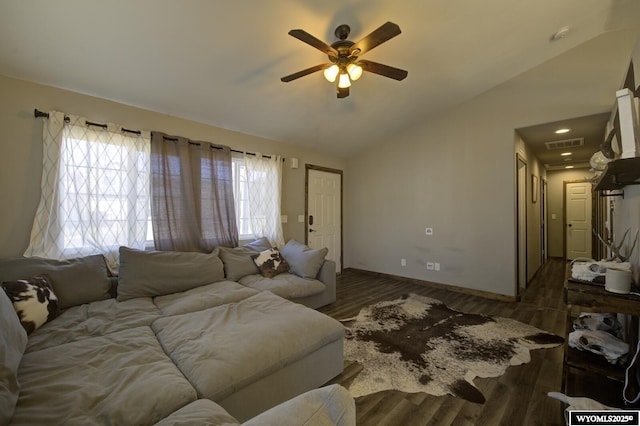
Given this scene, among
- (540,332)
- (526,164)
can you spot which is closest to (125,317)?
(540,332)

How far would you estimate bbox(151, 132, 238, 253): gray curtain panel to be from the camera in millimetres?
2932

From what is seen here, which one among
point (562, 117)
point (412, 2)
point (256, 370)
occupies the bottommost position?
point (256, 370)

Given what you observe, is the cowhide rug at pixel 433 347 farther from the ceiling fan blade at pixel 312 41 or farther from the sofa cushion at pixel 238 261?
the ceiling fan blade at pixel 312 41

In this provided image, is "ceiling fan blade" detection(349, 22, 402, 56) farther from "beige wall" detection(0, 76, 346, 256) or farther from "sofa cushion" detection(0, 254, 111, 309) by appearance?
"sofa cushion" detection(0, 254, 111, 309)

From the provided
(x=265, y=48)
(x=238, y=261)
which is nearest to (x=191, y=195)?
(x=238, y=261)

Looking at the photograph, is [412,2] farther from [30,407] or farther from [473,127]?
[30,407]

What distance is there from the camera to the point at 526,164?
4.21m

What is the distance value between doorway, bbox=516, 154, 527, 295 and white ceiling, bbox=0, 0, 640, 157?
0.88m

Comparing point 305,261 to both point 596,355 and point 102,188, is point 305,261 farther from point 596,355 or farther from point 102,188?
point 596,355

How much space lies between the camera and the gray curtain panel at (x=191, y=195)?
2932mm

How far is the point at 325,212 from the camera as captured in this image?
497 centimetres

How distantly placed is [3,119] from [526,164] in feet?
21.3

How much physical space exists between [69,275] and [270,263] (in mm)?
1865

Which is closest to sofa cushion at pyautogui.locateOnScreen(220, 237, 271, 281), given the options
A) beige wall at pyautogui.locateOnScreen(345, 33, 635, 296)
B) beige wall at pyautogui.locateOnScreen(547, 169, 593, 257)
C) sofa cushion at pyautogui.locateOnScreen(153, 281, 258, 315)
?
sofa cushion at pyautogui.locateOnScreen(153, 281, 258, 315)
